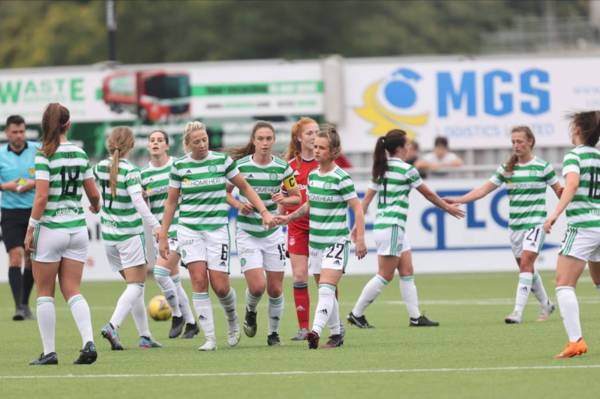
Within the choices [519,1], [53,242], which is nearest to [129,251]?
[53,242]

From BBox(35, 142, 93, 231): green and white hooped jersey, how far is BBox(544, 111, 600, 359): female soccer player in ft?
12.1

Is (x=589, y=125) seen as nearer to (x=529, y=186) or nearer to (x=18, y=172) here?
(x=529, y=186)

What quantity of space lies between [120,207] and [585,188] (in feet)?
14.1

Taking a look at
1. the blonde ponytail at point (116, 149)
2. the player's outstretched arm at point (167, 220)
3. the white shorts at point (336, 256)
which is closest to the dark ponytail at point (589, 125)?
the white shorts at point (336, 256)

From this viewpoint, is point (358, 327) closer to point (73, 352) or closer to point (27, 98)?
point (73, 352)

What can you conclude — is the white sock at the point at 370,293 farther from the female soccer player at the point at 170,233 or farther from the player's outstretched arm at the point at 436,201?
the female soccer player at the point at 170,233

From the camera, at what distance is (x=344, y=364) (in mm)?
12883

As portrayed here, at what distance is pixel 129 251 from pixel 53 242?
81.8 inches

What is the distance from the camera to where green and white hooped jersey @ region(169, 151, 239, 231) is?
14.0 meters

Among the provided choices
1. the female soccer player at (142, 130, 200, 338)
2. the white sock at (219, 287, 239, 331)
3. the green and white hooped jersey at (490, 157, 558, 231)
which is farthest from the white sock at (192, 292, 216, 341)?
the green and white hooped jersey at (490, 157, 558, 231)

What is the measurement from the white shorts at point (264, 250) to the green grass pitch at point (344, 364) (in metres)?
0.71

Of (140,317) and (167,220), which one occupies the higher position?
(167,220)

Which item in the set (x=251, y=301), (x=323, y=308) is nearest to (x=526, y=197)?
(x=251, y=301)

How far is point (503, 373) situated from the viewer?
12.0 m
